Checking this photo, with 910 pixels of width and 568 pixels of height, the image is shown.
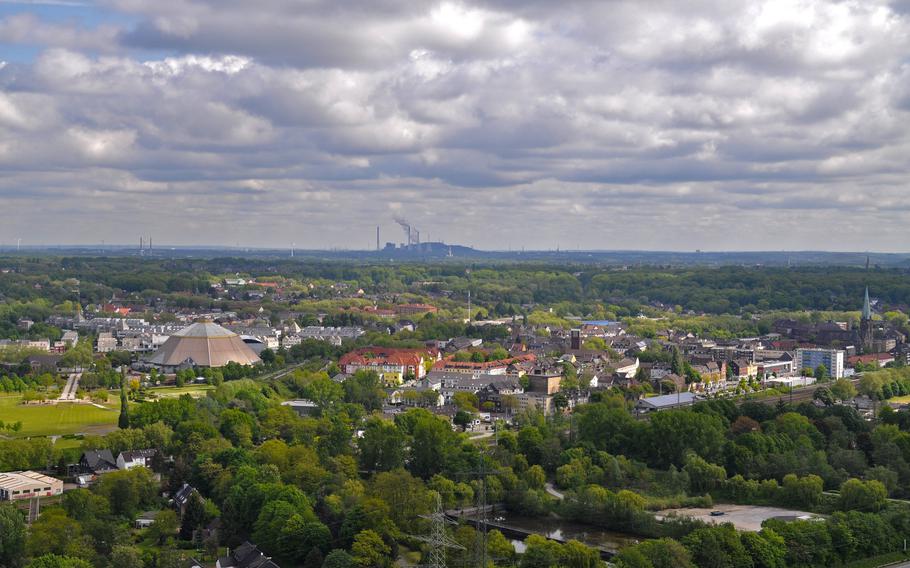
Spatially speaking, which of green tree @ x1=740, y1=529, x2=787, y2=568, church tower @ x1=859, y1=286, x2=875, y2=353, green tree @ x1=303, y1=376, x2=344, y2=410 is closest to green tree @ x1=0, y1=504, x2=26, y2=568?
green tree @ x1=740, y1=529, x2=787, y2=568

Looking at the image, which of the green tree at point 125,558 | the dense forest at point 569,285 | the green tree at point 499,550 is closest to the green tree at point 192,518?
the green tree at point 125,558

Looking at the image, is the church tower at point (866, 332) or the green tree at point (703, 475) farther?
the church tower at point (866, 332)

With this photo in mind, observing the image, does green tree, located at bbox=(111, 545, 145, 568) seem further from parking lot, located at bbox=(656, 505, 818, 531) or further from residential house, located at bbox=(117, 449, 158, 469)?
parking lot, located at bbox=(656, 505, 818, 531)

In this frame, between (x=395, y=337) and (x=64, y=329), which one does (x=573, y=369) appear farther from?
(x=64, y=329)

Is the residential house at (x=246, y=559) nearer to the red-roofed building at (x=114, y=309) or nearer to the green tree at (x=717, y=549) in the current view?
the green tree at (x=717, y=549)

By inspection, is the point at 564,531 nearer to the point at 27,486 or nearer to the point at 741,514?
the point at 741,514
